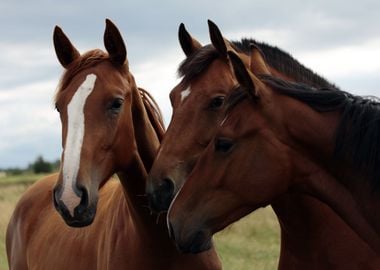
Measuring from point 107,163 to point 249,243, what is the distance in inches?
376

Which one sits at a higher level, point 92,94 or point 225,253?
point 92,94

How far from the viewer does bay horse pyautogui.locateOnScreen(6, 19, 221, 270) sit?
4965mm

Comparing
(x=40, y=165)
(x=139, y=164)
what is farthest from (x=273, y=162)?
(x=40, y=165)

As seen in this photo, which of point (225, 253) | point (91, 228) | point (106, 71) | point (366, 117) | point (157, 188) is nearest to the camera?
point (366, 117)

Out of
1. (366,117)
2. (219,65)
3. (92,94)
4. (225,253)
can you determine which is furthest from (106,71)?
(225,253)

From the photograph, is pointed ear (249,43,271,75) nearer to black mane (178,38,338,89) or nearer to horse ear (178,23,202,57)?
black mane (178,38,338,89)

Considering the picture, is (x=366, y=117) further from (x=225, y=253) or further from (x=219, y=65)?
(x=225, y=253)

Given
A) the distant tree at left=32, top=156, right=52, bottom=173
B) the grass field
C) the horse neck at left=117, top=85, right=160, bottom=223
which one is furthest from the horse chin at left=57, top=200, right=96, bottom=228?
the distant tree at left=32, top=156, right=52, bottom=173

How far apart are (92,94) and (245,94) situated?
1236mm

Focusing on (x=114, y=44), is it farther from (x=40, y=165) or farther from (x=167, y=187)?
(x=40, y=165)

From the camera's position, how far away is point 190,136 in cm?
510

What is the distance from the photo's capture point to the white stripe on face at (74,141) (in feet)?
15.9

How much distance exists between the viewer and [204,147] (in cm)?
510

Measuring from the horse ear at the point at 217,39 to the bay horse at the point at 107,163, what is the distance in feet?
2.15
